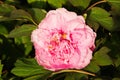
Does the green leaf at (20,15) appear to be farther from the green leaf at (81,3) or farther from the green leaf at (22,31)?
the green leaf at (81,3)

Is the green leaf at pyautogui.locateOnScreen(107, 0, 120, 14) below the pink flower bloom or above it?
above

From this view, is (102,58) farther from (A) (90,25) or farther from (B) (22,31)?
(B) (22,31)

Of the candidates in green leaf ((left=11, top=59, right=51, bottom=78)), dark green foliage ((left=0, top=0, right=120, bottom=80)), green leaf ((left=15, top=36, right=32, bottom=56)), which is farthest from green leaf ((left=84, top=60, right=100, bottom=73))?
green leaf ((left=15, top=36, right=32, bottom=56))

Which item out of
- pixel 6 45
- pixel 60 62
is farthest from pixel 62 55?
pixel 6 45

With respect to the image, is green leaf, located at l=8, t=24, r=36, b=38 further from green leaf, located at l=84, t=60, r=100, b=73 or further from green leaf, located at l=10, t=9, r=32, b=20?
green leaf, located at l=84, t=60, r=100, b=73

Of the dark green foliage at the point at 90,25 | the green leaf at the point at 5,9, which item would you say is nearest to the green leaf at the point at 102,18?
the dark green foliage at the point at 90,25

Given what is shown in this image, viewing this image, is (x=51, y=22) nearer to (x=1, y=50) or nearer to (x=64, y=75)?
(x=64, y=75)
